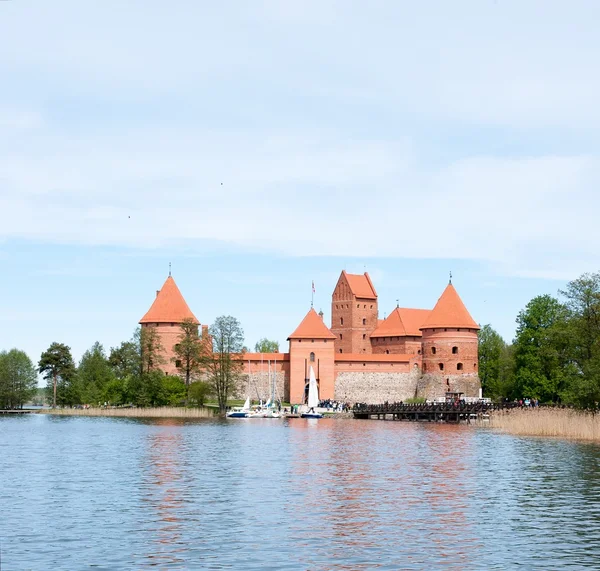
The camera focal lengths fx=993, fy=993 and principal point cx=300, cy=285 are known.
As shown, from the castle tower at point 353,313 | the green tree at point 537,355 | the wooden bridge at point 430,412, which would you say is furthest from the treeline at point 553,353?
the castle tower at point 353,313

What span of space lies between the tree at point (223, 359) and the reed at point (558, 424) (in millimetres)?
25199

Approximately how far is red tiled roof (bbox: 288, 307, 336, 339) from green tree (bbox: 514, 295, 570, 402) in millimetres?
15195

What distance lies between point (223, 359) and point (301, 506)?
45085 mm

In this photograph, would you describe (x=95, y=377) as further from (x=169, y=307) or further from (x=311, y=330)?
(x=311, y=330)

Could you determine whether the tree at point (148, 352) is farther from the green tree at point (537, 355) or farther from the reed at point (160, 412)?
the green tree at point (537, 355)

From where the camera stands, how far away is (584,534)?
624 inches

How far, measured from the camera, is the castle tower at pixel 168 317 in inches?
2790

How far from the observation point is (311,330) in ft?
236

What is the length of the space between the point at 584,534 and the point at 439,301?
189 feet

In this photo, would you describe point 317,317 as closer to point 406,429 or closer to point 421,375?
point 421,375

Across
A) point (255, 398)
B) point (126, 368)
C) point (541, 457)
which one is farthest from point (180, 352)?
point (541, 457)

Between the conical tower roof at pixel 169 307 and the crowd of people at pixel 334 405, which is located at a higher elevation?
the conical tower roof at pixel 169 307

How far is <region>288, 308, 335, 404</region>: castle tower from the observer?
232 feet

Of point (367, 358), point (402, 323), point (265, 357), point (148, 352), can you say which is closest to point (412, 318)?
point (402, 323)
